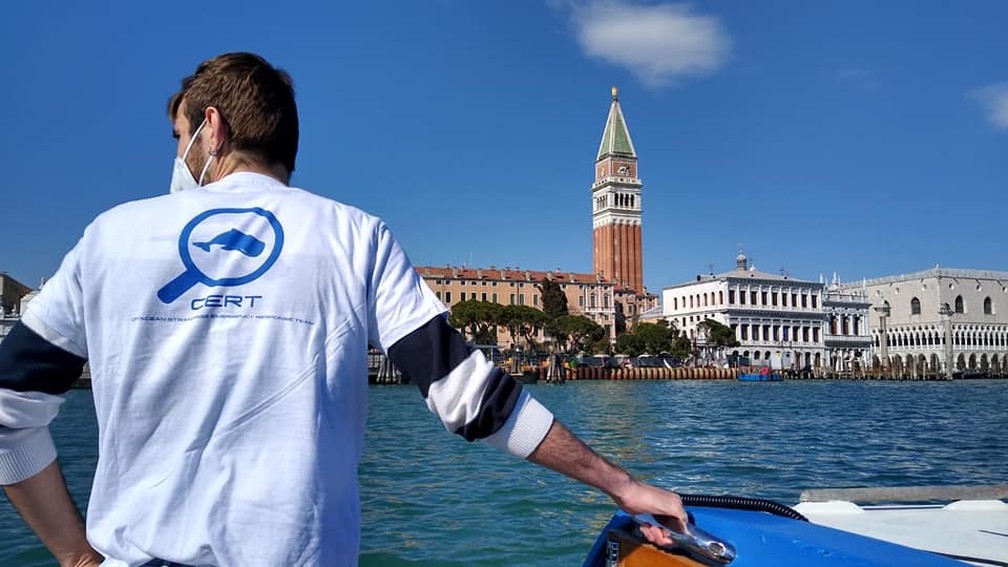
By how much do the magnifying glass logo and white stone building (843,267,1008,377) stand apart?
9516 cm

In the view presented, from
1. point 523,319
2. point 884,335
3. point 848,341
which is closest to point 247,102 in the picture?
point 523,319

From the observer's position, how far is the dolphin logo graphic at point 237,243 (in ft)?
4.29

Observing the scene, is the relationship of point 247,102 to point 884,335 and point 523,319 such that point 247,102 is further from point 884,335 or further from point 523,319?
point 884,335

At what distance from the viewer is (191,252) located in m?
1.30

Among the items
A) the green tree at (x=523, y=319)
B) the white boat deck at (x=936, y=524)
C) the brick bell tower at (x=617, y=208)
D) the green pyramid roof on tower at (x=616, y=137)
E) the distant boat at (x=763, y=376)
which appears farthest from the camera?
the green pyramid roof on tower at (x=616, y=137)

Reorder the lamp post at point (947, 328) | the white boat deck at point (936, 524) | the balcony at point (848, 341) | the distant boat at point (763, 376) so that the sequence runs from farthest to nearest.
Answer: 1. the lamp post at point (947, 328)
2. the balcony at point (848, 341)
3. the distant boat at point (763, 376)
4. the white boat deck at point (936, 524)

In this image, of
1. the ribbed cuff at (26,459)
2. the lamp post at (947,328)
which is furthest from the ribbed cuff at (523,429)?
the lamp post at (947,328)

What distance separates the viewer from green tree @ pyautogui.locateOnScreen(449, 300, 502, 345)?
218 feet

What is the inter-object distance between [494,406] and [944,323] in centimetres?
10330

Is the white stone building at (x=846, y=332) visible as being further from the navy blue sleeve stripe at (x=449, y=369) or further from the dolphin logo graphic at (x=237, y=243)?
the dolphin logo graphic at (x=237, y=243)

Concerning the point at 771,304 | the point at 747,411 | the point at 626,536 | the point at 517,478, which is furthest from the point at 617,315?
the point at 626,536

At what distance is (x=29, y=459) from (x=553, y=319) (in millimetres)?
71160

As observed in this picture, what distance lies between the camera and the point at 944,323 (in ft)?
301

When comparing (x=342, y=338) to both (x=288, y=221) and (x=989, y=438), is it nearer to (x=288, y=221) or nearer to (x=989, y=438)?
(x=288, y=221)
